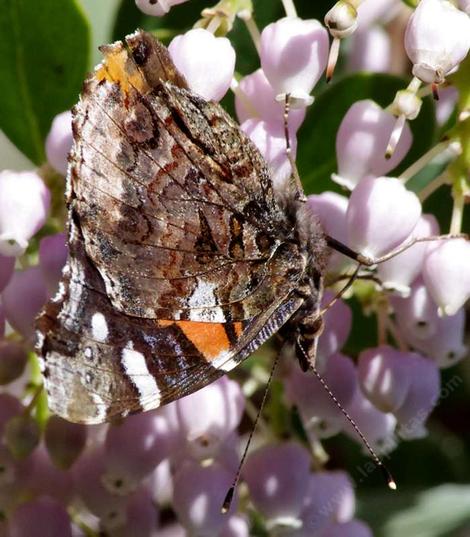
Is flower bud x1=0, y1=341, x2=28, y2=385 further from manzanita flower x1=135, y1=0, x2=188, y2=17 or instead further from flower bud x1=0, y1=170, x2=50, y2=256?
manzanita flower x1=135, y1=0, x2=188, y2=17

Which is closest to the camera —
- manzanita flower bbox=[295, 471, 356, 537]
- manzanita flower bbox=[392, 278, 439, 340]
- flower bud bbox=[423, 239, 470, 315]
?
flower bud bbox=[423, 239, 470, 315]

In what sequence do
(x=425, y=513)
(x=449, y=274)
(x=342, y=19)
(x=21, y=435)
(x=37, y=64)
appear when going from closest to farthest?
(x=342, y=19) < (x=449, y=274) < (x=21, y=435) < (x=37, y=64) < (x=425, y=513)

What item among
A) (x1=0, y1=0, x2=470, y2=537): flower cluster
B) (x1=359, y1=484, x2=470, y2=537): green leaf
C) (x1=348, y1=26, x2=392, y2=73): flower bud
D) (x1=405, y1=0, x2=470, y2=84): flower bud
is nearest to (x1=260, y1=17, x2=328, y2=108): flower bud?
(x1=0, y1=0, x2=470, y2=537): flower cluster

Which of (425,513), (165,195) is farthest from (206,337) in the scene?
(425,513)

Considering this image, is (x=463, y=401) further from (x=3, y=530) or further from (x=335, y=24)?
(x=335, y=24)

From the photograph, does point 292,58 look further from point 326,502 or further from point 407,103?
Answer: point 326,502

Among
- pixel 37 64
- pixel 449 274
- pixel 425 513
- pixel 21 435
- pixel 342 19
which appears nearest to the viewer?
pixel 342 19

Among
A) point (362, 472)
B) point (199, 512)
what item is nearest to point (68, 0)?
point (199, 512)
